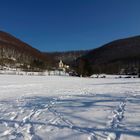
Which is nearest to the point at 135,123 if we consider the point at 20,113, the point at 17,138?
the point at 17,138

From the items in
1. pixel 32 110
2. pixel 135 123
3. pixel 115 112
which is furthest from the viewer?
pixel 32 110

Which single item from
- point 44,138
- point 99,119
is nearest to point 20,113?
point 99,119

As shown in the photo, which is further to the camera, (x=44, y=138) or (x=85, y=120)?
(x=85, y=120)

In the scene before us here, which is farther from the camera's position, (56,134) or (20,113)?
(20,113)

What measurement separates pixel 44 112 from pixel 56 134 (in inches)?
140

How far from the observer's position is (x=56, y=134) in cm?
751

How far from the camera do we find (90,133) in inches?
292

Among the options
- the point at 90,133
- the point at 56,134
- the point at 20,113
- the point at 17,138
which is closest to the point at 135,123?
the point at 90,133

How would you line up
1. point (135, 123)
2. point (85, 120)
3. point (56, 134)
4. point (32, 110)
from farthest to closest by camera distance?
point (32, 110) < point (85, 120) < point (135, 123) < point (56, 134)

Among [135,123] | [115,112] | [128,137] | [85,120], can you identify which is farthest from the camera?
[115,112]

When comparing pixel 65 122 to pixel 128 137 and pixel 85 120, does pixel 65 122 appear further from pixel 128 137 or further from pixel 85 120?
pixel 128 137

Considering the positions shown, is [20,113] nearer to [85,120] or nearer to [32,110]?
[32,110]

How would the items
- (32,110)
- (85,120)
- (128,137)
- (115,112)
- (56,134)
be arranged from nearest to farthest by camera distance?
1. (128,137)
2. (56,134)
3. (85,120)
4. (115,112)
5. (32,110)

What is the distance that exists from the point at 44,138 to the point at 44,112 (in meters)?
3.87
